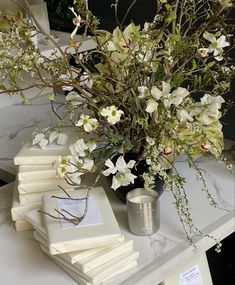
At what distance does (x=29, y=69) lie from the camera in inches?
49.7

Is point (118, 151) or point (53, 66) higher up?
point (53, 66)

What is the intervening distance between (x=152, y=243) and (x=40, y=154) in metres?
0.36

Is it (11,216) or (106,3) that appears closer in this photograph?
(11,216)

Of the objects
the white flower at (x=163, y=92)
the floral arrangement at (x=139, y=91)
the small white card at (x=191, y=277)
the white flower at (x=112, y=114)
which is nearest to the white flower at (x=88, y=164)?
the floral arrangement at (x=139, y=91)

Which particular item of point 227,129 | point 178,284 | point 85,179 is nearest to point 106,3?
point 227,129

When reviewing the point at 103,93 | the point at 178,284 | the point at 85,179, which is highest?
the point at 103,93

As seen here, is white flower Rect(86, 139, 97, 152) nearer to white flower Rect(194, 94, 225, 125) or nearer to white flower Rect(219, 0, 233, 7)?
white flower Rect(194, 94, 225, 125)

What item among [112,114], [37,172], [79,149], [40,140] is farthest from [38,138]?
[112,114]

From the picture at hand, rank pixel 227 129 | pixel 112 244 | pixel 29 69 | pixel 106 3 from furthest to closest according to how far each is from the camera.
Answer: pixel 106 3, pixel 227 129, pixel 29 69, pixel 112 244

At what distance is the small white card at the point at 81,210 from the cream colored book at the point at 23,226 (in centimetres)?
13

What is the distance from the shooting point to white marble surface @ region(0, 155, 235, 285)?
1185 millimetres

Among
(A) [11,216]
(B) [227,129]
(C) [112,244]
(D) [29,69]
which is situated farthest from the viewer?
(B) [227,129]

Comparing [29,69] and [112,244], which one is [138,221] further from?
[29,69]

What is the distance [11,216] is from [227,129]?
75cm
